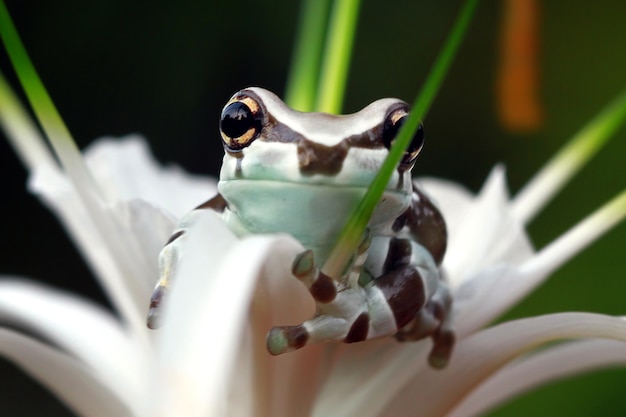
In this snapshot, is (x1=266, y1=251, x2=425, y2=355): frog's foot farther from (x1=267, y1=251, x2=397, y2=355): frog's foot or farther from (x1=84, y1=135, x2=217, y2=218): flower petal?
(x1=84, y1=135, x2=217, y2=218): flower petal

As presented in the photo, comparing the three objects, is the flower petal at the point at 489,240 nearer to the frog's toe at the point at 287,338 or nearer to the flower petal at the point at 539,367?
the flower petal at the point at 539,367

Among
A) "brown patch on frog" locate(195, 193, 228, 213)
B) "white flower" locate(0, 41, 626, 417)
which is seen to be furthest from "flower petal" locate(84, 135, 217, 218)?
"brown patch on frog" locate(195, 193, 228, 213)

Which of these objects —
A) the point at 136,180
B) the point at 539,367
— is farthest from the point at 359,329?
the point at 136,180

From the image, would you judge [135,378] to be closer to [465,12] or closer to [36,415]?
[465,12]

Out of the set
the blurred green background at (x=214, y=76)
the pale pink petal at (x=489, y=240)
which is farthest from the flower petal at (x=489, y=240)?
the blurred green background at (x=214, y=76)

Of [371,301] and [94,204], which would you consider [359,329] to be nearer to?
[371,301]
